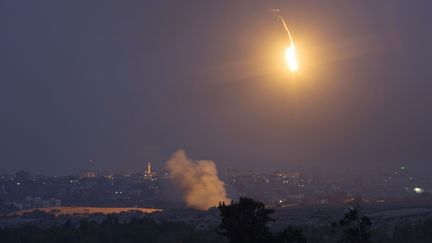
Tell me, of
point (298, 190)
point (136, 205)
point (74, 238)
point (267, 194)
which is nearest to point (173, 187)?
point (136, 205)

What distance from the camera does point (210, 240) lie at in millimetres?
66312

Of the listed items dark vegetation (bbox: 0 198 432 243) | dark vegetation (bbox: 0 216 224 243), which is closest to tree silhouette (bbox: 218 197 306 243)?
dark vegetation (bbox: 0 198 432 243)

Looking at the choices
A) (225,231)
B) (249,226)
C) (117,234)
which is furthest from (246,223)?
(117,234)

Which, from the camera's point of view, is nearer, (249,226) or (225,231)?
(249,226)

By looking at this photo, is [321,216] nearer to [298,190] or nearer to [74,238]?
[74,238]

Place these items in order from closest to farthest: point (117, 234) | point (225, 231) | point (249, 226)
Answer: point (249, 226) → point (225, 231) → point (117, 234)

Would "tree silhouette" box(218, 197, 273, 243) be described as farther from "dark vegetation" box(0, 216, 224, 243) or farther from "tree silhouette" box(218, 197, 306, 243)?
"dark vegetation" box(0, 216, 224, 243)

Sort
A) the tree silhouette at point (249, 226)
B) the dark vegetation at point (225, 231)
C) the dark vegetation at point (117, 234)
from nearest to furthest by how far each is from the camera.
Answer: the tree silhouette at point (249, 226) → the dark vegetation at point (225, 231) → the dark vegetation at point (117, 234)

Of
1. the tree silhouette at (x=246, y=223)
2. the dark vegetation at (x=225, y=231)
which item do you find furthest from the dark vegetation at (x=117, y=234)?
the tree silhouette at (x=246, y=223)

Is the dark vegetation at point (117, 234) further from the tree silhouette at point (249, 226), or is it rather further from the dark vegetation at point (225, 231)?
the tree silhouette at point (249, 226)

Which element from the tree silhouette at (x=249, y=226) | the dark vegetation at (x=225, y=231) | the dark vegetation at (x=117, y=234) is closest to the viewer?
the tree silhouette at (x=249, y=226)

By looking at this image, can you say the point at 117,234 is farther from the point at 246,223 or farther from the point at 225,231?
the point at 246,223

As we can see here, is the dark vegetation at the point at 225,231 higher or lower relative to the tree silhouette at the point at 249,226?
higher

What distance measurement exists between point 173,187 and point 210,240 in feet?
278
